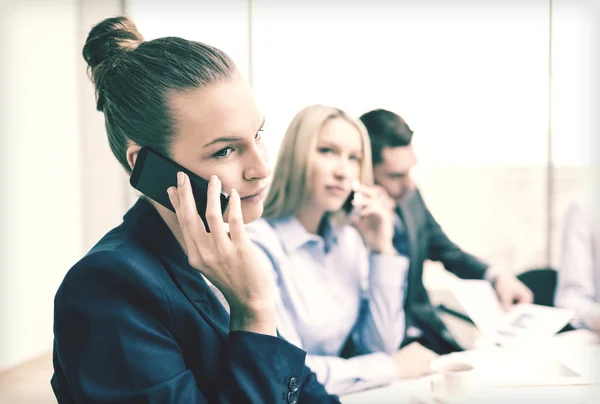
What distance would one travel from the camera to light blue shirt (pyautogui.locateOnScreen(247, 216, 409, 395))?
5.91ft

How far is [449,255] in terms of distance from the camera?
81.5 inches

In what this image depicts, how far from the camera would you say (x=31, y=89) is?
195cm

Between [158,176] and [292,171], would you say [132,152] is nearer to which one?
[158,176]

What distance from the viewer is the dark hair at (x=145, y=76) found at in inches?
28.2

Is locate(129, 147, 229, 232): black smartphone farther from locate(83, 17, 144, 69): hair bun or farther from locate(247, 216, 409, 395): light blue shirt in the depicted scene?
locate(247, 216, 409, 395): light blue shirt

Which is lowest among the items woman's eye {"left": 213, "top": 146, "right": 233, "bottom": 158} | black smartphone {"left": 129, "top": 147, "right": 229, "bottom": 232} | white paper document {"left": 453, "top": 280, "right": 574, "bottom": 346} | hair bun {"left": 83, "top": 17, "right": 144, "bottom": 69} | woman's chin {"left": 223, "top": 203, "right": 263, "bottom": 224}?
white paper document {"left": 453, "top": 280, "right": 574, "bottom": 346}

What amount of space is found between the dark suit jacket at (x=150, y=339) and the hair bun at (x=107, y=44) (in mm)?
226

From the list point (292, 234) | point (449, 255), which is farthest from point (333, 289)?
point (449, 255)

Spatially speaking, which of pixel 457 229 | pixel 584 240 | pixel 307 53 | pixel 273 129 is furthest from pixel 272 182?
pixel 584 240

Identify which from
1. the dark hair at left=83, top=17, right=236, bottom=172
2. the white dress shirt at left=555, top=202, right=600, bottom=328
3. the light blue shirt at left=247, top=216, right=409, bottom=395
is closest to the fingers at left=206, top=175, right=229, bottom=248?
the dark hair at left=83, top=17, right=236, bottom=172

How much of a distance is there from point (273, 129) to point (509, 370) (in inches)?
44.9

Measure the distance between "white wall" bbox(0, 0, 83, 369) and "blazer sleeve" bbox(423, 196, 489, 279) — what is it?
4.59 feet

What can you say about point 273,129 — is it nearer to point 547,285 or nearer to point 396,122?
point 396,122

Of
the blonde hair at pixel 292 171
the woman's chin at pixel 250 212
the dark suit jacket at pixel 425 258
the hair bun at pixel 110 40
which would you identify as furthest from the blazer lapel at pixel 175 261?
the dark suit jacket at pixel 425 258
